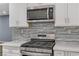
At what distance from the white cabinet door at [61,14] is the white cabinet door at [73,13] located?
3.3 inches

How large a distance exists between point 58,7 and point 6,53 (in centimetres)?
128

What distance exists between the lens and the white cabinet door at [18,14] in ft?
7.81

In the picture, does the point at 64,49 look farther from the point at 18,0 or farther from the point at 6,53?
the point at 18,0

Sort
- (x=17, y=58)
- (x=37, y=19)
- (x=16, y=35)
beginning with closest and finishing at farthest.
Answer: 1. (x=17, y=58)
2. (x=37, y=19)
3. (x=16, y=35)

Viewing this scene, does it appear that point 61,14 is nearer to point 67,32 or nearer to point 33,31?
point 67,32

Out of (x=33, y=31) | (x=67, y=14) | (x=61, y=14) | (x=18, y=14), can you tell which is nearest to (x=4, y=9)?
(x=18, y=14)

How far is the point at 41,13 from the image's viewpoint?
2.23 meters

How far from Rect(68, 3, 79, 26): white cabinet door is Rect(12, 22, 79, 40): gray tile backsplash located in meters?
0.31

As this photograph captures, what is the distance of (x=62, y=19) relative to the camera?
207 centimetres

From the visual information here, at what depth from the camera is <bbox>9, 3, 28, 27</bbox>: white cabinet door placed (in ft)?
7.81

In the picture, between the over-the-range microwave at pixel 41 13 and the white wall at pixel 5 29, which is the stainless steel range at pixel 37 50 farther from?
the white wall at pixel 5 29

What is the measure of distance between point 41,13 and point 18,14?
50cm

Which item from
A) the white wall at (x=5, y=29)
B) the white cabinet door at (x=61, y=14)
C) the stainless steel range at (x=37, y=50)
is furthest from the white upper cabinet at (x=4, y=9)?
the white cabinet door at (x=61, y=14)

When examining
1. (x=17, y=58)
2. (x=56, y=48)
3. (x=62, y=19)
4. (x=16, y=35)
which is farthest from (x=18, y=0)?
(x=17, y=58)
